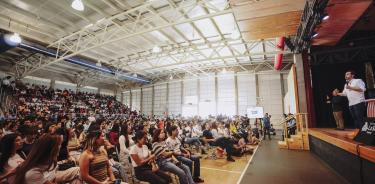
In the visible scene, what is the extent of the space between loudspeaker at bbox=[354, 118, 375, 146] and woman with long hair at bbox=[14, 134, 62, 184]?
392cm

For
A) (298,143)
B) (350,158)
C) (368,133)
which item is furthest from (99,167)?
(298,143)

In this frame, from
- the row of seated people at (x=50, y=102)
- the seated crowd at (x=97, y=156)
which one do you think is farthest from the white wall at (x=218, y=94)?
the seated crowd at (x=97, y=156)

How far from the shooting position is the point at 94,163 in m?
2.14

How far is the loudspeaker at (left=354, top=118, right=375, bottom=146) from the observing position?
8.66ft

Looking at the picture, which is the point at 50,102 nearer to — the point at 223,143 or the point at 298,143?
the point at 223,143

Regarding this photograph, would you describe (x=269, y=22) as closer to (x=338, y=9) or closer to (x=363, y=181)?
(x=338, y=9)

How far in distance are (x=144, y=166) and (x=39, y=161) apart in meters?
1.50

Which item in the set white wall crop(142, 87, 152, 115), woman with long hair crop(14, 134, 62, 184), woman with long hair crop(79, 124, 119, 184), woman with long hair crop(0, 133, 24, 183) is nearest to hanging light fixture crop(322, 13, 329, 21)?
woman with long hair crop(79, 124, 119, 184)

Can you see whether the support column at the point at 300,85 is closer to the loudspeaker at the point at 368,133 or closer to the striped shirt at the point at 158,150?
the loudspeaker at the point at 368,133

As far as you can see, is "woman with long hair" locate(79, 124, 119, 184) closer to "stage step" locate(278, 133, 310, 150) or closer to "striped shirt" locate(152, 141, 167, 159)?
"striped shirt" locate(152, 141, 167, 159)

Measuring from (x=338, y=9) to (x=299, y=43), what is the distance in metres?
2.63

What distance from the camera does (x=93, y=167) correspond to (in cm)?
213

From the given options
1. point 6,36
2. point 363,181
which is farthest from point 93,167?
point 6,36

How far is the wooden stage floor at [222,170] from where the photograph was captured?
369 cm
